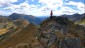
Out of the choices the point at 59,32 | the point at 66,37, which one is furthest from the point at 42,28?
the point at 66,37

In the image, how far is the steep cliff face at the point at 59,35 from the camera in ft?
189

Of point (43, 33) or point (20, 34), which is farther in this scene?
point (20, 34)

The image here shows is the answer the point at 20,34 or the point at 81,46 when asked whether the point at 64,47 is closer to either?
the point at 81,46

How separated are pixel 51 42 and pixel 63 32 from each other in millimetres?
5127

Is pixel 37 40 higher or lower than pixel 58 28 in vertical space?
lower

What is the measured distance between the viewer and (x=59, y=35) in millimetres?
60938

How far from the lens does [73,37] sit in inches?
2309

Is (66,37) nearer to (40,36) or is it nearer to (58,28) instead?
(58,28)

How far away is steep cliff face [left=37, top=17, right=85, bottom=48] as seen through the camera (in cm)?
5762

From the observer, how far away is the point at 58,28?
6356cm

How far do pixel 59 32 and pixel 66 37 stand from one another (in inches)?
178

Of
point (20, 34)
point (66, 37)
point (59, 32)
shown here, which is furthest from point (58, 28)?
point (20, 34)

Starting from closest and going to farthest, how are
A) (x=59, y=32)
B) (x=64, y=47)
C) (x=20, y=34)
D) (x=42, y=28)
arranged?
(x=64, y=47)
(x=59, y=32)
(x=42, y=28)
(x=20, y=34)

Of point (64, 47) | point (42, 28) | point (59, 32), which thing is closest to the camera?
point (64, 47)
